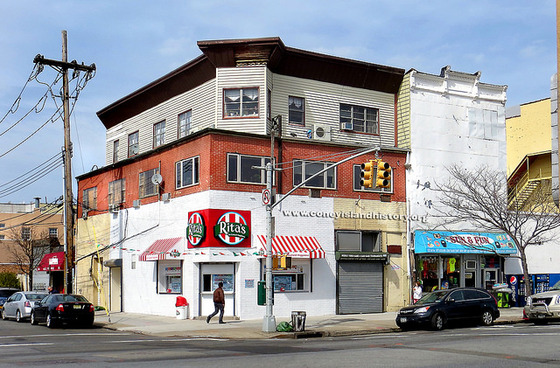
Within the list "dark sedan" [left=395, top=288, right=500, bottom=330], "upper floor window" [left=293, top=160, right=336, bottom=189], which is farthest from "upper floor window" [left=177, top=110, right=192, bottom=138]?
"dark sedan" [left=395, top=288, right=500, bottom=330]

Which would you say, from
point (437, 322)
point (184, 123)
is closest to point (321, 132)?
point (184, 123)

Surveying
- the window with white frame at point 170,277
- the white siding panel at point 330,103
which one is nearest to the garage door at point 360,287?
the white siding panel at point 330,103

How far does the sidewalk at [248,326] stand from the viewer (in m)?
23.7

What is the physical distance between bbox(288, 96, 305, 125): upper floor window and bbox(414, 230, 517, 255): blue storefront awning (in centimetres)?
841

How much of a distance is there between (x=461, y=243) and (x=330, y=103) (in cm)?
1016

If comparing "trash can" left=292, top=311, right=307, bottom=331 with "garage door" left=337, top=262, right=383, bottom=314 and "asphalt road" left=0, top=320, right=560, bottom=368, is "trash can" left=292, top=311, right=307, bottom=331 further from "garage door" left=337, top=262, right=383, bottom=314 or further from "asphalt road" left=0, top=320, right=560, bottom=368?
"garage door" left=337, top=262, right=383, bottom=314

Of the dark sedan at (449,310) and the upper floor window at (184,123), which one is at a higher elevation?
the upper floor window at (184,123)

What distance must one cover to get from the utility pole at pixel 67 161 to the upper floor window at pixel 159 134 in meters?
4.80

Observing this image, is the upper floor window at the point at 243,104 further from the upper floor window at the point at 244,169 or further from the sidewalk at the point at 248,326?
the sidewalk at the point at 248,326

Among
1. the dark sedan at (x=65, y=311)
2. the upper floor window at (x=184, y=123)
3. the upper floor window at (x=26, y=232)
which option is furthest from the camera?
the upper floor window at (x=26, y=232)

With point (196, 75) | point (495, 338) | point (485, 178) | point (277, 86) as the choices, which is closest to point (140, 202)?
point (196, 75)

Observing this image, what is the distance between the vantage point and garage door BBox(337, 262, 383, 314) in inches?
1262

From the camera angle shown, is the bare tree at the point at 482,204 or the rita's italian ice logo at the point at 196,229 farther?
the bare tree at the point at 482,204

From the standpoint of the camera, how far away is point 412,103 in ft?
114
